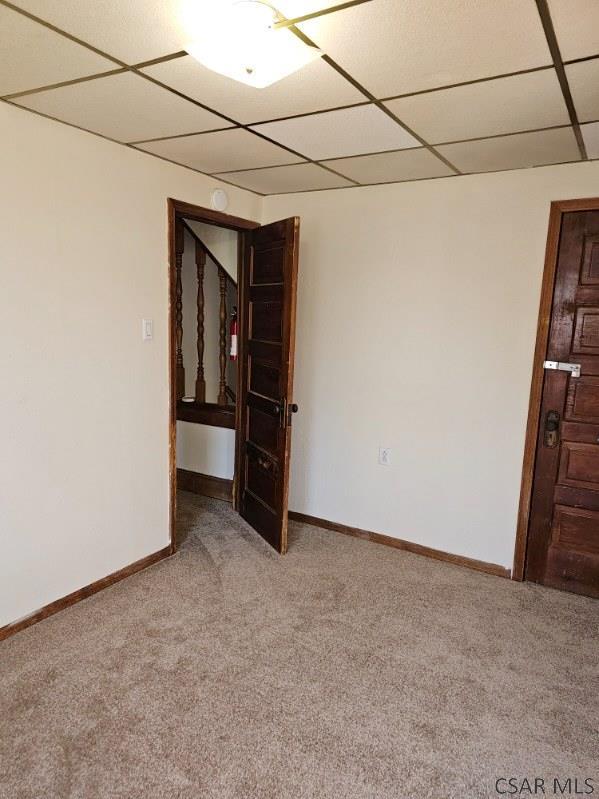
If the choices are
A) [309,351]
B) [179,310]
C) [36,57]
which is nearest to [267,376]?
[309,351]

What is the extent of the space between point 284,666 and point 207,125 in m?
2.33

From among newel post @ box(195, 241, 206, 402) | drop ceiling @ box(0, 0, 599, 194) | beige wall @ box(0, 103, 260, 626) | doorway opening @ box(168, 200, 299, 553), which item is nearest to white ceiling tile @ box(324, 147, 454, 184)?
drop ceiling @ box(0, 0, 599, 194)

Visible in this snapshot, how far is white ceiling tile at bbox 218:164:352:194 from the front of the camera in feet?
9.65

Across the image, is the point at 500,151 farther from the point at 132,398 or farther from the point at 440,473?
the point at 132,398

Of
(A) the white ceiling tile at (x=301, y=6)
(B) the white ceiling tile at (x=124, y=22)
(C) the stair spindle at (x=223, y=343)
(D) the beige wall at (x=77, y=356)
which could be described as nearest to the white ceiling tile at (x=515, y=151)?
(A) the white ceiling tile at (x=301, y=6)

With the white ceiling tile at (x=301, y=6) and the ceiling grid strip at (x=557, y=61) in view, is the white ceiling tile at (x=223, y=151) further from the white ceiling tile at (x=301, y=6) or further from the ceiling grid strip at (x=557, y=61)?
the ceiling grid strip at (x=557, y=61)

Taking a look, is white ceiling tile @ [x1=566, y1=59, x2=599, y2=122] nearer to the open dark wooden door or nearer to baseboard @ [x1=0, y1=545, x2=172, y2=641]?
the open dark wooden door

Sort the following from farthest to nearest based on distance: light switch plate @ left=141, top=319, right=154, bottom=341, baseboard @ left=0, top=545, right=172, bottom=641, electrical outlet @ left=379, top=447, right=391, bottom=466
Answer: electrical outlet @ left=379, top=447, right=391, bottom=466 → light switch plate @ left=141, top=319, right=154, bottom=341 → baseboard @ left=0, top=545, right=172, bottom=641

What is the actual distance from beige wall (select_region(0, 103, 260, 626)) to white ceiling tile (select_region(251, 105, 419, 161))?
83 centimetres

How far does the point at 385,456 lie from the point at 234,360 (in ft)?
4.62

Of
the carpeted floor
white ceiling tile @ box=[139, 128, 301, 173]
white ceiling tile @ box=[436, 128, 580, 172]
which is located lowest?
the carpeted floor

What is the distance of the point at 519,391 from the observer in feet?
9.52

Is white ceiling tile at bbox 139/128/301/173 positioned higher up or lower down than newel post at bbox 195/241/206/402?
higher up

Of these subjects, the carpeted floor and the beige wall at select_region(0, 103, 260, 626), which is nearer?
the carpeted floor
